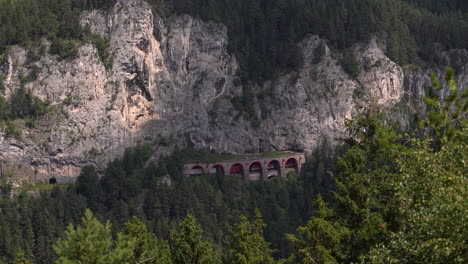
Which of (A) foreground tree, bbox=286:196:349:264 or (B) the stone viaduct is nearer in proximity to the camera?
(A) foreground tree, bbox=286:196:349:264

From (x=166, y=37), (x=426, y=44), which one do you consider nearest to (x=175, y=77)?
(x=166, y=37)

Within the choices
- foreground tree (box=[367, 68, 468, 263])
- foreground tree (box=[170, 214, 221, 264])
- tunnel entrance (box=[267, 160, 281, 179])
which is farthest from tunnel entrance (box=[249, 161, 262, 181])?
foreground tree (box=[367, 68, 468, 263])

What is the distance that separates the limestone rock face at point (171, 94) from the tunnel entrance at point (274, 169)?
5852 mm

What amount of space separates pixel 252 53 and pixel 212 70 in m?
12.8

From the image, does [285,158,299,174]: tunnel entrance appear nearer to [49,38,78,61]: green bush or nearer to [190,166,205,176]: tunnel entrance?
[190,166,205,176]: tunnel entrance

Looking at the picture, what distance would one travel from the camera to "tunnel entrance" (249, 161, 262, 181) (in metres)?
146

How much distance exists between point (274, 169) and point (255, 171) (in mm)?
3789

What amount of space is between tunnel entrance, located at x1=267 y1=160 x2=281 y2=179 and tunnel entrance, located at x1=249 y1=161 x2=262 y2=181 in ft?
6.04

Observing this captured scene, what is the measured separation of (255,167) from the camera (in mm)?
146875

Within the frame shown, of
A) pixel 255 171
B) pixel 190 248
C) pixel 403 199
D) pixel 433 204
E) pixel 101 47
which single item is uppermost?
pixel 101 47

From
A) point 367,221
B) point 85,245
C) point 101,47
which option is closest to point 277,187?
point 101,47

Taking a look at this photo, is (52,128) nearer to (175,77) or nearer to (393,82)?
(175,77)

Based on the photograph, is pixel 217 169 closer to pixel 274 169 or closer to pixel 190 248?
pixel 274 169

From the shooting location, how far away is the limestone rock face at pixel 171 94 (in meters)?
136
